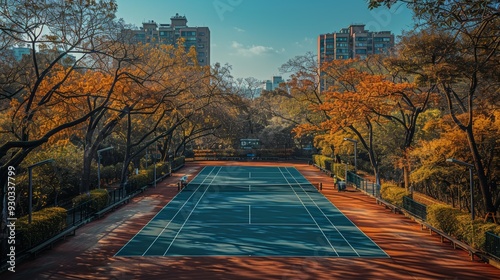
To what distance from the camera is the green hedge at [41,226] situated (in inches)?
589

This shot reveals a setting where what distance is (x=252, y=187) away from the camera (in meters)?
35.9

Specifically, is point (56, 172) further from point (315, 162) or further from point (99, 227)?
point (315, 162)

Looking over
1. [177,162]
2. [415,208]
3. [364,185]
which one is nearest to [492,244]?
[415,208]

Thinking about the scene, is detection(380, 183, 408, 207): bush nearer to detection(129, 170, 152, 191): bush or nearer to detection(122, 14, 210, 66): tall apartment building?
detection(129, 170, 152, 191): bush

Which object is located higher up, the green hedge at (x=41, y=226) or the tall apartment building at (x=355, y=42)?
the tall apartment building at (x=355, y=42)

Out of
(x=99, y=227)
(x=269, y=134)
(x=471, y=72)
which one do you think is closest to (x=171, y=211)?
(x=99, y=227)

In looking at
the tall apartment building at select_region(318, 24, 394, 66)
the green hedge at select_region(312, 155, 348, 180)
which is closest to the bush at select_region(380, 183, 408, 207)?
the green hedge at select_region(312, 155, 348, 180)

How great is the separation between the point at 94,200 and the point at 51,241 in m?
6.22

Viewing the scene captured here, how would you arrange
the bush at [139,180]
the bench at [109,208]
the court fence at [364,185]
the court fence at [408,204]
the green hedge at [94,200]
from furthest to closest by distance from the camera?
the bush at [139,180], the court fence at [364,185], the bench at [109,208], the green hedge at [94,200], the court fence at [408,204]

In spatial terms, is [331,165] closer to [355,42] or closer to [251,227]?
[251,227]

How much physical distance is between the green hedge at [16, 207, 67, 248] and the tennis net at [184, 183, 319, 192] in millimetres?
17107

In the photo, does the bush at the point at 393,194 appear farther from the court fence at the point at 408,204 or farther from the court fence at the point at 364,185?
the court fence at the point at 364,185

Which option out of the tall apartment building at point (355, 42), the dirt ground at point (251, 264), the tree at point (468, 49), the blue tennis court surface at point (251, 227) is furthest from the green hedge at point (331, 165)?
the tall apartment building at point (355, 42)

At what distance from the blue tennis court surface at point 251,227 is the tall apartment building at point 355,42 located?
80.0 meters
